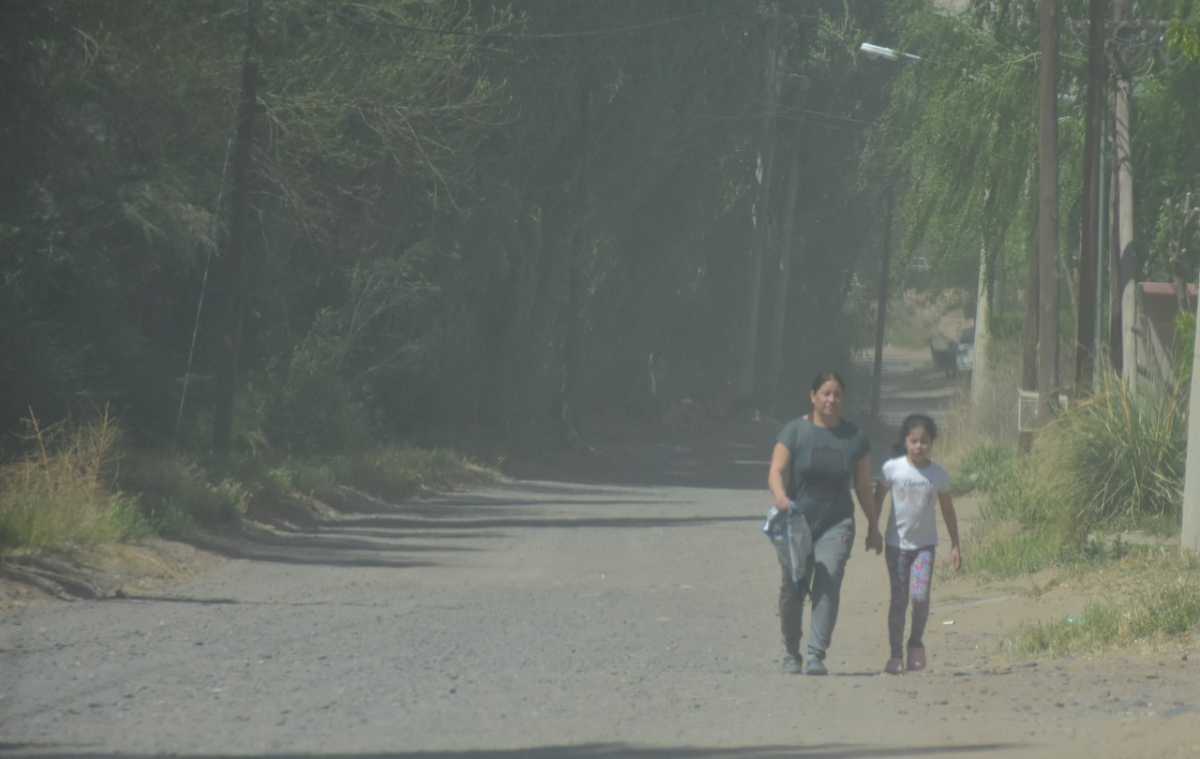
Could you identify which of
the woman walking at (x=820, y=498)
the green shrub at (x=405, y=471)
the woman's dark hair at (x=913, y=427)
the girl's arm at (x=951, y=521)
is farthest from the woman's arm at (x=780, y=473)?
the green shrub at (x=405, y=471)

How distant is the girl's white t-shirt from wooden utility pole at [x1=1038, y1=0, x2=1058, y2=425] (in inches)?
449

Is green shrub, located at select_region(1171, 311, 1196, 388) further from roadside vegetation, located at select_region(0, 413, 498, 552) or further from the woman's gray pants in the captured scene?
roadside vegetation, located at select_region(0, 413, 498, 552)

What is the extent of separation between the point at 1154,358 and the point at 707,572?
32.4 ft

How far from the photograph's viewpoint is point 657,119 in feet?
147

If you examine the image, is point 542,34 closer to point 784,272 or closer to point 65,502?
point 65,502

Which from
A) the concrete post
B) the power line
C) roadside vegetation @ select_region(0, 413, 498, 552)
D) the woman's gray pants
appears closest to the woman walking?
the woman's gray pants

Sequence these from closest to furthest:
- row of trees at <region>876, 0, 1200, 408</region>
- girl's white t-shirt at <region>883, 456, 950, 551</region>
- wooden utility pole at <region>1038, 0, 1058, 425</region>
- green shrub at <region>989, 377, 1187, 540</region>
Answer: girl's white t-shirt at <region>883, 456, 950, 551</region> → green shrub at <region>989, 377, 1187, 540</region> → wooden utility pole at <region>1038, 0, 1058, 425</region> → row of trees at <region>876, 0, 1200, 408</region>

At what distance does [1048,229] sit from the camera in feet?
77.6

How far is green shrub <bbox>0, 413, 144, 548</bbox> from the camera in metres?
17.5

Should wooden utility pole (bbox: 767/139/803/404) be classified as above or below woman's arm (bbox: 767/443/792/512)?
above

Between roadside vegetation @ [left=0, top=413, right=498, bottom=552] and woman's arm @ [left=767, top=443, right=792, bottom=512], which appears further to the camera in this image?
roadside vegetation @ [left=0, top=413, right=498, bottom=552]

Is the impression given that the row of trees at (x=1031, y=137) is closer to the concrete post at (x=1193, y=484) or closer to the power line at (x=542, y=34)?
the power line at (x=542, y=34)

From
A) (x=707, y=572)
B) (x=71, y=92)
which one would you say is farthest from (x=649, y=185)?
(x=707, y=572)

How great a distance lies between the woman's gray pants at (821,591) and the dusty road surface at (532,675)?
28cm
